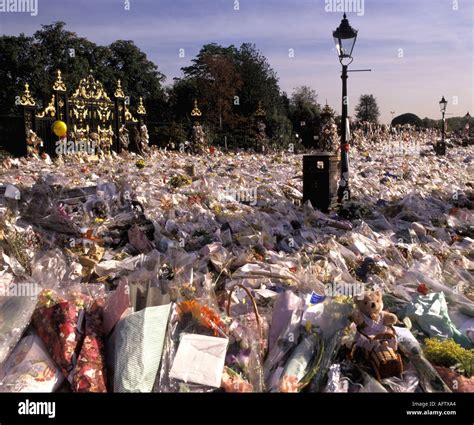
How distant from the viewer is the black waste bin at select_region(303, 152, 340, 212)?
905 centimetres

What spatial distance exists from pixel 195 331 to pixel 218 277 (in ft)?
4.69

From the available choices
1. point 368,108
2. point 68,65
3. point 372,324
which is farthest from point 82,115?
point 368,108

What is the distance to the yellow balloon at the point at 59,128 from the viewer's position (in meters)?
16.9

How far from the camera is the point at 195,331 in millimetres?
3273

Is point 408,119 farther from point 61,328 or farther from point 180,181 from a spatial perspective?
point 61,328

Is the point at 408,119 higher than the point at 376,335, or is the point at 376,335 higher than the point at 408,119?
the point at 408,119

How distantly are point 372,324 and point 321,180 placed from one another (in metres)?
5.86

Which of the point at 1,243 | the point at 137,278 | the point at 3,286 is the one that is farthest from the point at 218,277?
the point at 1,243

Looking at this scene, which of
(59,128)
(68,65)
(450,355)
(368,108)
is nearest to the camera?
Answer: (450,355)

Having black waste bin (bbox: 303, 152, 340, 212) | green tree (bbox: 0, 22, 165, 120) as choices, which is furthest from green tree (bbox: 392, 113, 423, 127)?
black waste bin (bbox: 303, 152, 340, 212)

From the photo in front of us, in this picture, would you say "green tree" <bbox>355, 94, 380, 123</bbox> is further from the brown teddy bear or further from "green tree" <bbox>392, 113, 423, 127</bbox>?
the brown teddy bear

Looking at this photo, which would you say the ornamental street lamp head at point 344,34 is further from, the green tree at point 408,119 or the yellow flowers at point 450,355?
the green tree at point 408,119

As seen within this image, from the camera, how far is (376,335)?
3.29m

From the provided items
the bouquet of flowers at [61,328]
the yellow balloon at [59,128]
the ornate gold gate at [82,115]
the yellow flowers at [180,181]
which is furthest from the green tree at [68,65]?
the bouquet of flowers at [61,328]
